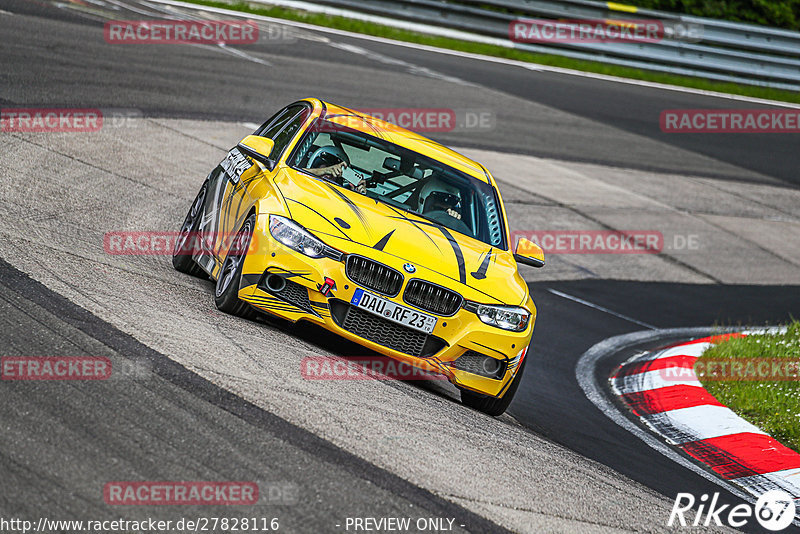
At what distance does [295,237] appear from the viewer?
262 inches

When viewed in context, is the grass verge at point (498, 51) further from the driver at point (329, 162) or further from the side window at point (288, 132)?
the driver at point (329, 162)

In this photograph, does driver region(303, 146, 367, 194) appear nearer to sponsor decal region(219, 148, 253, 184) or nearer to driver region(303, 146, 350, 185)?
driver region(303, 146, 350, 185)

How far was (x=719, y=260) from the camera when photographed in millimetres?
14422

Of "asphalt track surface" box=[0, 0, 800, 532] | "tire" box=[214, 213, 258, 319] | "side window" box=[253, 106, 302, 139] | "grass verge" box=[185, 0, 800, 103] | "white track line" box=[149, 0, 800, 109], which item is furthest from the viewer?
"grass verge" box=[185, 0, 800, 103]

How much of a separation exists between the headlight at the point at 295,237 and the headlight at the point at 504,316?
3.51 feet

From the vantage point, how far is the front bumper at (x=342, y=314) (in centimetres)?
655

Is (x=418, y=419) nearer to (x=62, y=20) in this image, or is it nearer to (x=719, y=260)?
(x=719, y=260)

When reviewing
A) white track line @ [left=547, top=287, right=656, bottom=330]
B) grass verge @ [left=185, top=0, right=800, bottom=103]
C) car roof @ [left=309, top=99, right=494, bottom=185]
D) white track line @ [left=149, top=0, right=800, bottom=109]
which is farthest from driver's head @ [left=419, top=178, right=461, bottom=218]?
grass verge @ [left=185, top=0, right=800, bottom=103]

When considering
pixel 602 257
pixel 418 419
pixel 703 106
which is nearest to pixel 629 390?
pixel 418 419

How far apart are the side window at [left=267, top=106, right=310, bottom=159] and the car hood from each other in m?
0.45

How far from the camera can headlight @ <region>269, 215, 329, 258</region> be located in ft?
21.6

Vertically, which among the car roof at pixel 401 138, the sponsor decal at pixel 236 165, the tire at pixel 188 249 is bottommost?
the tire at pixel 188 249

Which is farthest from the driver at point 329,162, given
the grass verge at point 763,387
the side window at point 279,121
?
the grass verge at point 763,387

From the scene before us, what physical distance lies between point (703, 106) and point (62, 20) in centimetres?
1335
